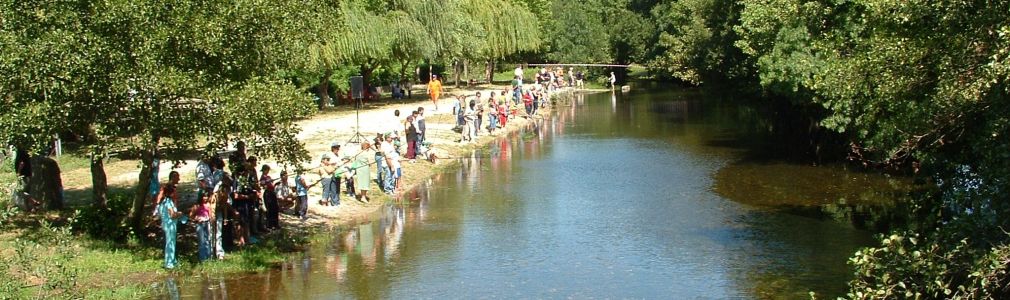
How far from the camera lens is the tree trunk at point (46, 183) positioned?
18562mm

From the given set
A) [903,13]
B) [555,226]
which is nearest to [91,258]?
[555,226]

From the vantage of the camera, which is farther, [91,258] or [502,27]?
[502,27]

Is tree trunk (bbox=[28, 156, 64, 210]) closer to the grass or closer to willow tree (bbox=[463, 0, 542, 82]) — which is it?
the grass

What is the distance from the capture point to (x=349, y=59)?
1679 inches

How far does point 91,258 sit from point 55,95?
8.13 ft

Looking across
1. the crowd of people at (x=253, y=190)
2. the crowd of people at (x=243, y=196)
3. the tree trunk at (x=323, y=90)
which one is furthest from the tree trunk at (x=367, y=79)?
the crowd of people at (x=243, y=196)

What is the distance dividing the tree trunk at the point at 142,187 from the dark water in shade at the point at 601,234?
2.09 metres

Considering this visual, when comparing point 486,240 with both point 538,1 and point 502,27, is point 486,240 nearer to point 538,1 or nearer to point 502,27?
point 502,27

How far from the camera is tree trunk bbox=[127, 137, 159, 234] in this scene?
15874 mm

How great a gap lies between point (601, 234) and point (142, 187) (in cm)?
760

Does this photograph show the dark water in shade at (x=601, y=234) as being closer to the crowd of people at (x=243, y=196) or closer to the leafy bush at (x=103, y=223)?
the crowd of people at (x=243, y=196)

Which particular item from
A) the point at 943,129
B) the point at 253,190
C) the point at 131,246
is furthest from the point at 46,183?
the point at 943,129

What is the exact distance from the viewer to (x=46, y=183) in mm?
18797

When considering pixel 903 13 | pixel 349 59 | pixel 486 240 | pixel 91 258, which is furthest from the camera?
pixel 349 59
